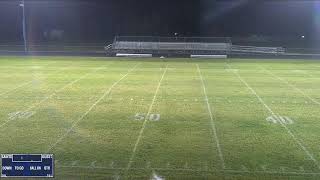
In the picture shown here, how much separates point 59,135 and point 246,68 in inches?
626

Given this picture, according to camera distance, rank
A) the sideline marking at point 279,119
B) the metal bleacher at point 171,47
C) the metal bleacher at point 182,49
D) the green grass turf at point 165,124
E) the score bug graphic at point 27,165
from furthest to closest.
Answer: the metal bleacher at point 171,47 → the metal bleacher at point 182,49 → the sideline marking at point 279,119 → the green grass turf at point 165,124 → the score bug graphic at point 27,165

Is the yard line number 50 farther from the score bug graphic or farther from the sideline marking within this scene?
the score bug graphic

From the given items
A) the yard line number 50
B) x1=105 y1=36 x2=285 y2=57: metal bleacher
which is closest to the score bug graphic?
the yard line number 50

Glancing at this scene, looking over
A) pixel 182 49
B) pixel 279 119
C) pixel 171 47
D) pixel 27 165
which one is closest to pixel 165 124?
pixel 279 119

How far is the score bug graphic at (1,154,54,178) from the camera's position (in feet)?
16.6

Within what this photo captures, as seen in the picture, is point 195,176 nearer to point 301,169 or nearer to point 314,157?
point 301,169

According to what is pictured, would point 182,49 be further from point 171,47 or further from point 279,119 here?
point 279,119

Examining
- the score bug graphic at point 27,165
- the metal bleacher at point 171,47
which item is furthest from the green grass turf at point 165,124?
the metal bleacher at point 171,47

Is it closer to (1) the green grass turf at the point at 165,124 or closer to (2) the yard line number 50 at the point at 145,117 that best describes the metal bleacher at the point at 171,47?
(1) the green grass turf at the point at 165,124

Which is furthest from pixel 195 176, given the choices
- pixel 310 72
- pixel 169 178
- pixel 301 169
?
pixel 310 72

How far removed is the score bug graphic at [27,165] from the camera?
16.6 ft

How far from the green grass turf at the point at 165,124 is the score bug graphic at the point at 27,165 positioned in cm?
191

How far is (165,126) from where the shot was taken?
10844 millimetres

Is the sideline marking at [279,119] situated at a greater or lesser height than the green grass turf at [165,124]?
lesser
